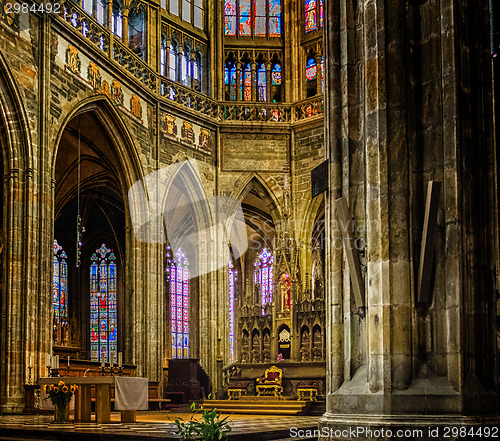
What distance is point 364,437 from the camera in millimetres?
6328

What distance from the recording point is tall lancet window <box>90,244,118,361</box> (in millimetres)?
29984

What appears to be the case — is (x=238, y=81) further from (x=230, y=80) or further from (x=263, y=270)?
(x=263, y=270)

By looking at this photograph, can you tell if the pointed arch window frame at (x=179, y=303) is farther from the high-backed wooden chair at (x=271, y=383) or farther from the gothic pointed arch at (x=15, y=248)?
the gothic pointed arch at (x=15, y=248)

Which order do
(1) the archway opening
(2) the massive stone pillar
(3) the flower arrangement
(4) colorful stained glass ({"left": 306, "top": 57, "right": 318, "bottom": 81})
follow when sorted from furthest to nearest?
(1) the archway opening
(4) colorful stained glass ({"left": 306, "top": 57, "right": 318, "bottom": 81})
(3) the flower arrangement
(2) the massive stone pillar

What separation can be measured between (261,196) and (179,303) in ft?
24.6

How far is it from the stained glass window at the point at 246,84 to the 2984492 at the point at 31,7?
30.9ft

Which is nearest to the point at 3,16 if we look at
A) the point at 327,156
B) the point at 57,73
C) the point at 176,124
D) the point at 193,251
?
the point at 57,73

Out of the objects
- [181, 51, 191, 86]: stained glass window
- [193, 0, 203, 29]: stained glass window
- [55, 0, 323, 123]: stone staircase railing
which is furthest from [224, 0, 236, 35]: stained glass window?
[55, 0, 323, 123]: stone staircase railing

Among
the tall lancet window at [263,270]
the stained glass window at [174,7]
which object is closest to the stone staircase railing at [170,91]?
the stained glass window at [174,7]

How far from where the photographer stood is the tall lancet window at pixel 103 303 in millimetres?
29984

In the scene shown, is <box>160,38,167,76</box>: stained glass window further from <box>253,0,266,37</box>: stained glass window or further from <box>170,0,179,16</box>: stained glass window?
<box>253,0,266,37</box>: stained glass window

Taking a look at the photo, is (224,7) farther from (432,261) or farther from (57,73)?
(432,261)

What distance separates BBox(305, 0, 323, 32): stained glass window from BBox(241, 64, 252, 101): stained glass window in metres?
2.55

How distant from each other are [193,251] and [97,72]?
12.8m
